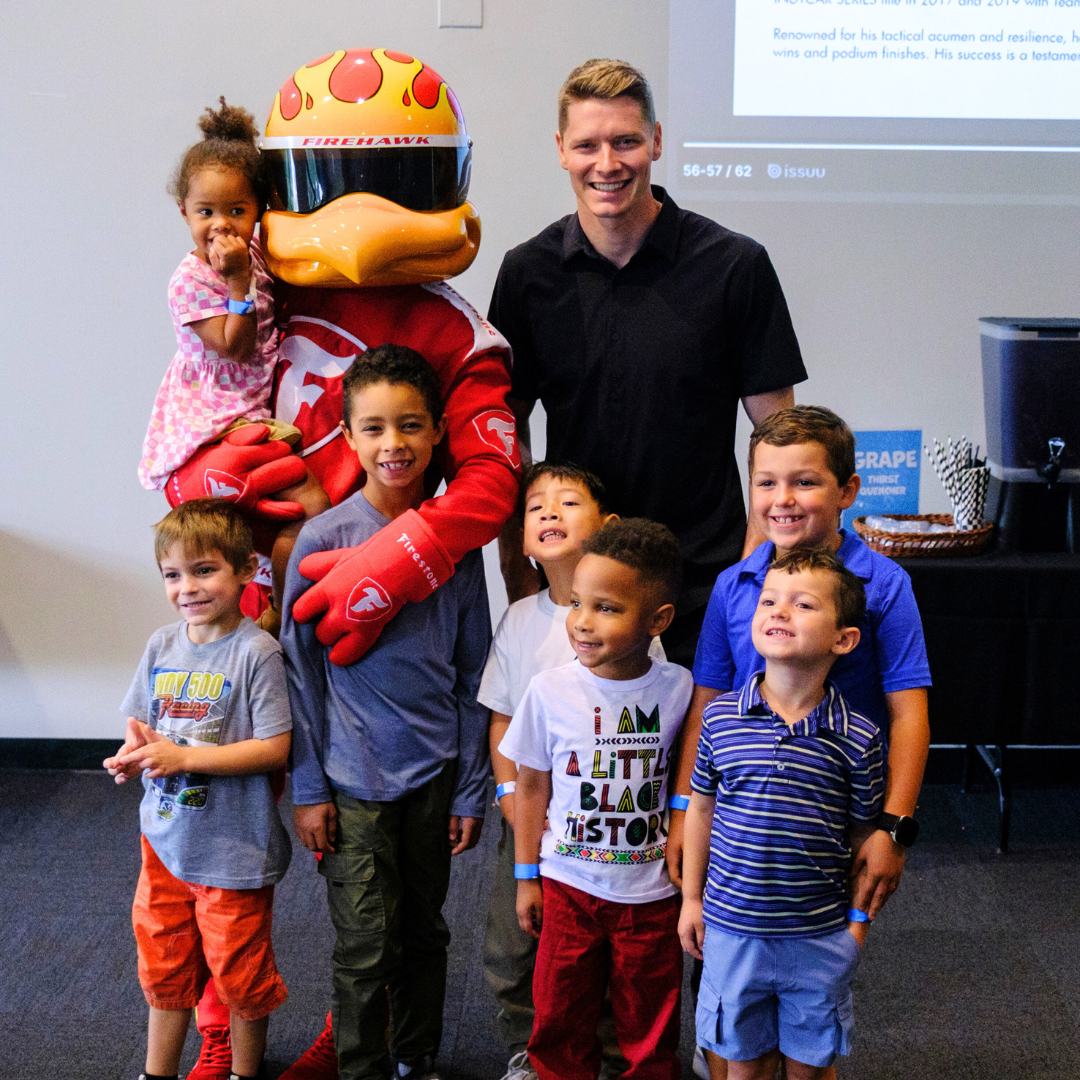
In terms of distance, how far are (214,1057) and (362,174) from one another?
1458 mm

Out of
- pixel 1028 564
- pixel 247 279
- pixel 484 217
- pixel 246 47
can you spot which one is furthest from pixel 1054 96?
pixel 247 279

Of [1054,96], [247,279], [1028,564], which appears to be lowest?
[1028,564]

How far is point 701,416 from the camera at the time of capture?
1852mm

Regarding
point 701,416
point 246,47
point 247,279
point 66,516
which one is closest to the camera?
point 247,279

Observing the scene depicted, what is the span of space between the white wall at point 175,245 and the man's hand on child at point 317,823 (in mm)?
1682

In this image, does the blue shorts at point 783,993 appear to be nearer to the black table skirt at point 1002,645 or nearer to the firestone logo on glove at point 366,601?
the firestone logo on glove at point 366,601

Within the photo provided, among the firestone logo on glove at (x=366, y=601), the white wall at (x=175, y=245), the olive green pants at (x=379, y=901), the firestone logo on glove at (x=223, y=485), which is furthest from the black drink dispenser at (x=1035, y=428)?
the firestone logo on glove at (x=223, y=485)

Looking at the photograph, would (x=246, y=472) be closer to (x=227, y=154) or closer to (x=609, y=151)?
(x=227, y=154)

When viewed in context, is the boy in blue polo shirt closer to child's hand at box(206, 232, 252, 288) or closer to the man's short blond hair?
the man's short blond hair

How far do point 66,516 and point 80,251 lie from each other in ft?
2.50

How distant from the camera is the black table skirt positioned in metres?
2.65

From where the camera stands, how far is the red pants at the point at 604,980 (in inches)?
64.4

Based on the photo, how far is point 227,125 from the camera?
66.9 inches

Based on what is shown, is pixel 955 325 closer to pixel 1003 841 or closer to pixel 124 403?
pixel 1003 841
